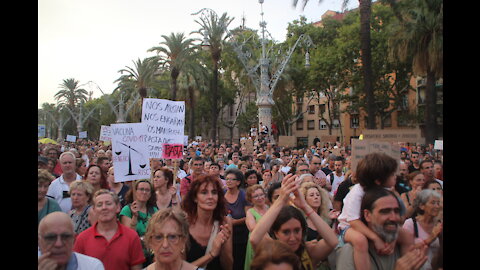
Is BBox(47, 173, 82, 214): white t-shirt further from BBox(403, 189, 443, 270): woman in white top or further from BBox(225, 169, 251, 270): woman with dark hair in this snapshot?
BBox(403, 189, 443, 270): woman in white top

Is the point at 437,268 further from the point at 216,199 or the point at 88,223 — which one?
the point at 88,223

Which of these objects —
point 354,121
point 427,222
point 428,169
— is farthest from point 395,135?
point 354,121

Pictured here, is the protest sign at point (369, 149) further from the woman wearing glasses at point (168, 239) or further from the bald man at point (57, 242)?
the bald man at point (57, 242)

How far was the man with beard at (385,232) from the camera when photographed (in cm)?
261

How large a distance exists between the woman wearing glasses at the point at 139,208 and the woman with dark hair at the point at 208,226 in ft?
2.27

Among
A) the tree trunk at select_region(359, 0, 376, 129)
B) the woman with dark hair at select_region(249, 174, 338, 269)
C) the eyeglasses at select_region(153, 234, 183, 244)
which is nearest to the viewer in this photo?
the eyeglasses at select_region(153, 234, 183, 244)

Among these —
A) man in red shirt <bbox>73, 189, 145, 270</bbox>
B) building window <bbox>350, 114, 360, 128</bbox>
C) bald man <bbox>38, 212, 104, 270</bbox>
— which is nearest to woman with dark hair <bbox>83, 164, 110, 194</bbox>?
man in red shirt <bbox>73, 189, 145, 270</bbox>

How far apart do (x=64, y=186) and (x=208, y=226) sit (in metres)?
2.83

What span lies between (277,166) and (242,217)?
3.31 metres

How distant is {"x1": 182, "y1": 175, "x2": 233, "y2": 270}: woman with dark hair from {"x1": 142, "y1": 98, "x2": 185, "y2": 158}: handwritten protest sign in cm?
216

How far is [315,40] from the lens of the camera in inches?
1323

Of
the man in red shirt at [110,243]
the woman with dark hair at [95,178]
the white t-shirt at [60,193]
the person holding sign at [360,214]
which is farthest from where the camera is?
the woman with dark hair at [95,178]

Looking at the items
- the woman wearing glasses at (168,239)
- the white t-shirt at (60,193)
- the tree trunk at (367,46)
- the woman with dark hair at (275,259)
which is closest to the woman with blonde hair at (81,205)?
the white t-shirt at (60,193)

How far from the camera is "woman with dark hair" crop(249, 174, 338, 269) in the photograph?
2.85m
